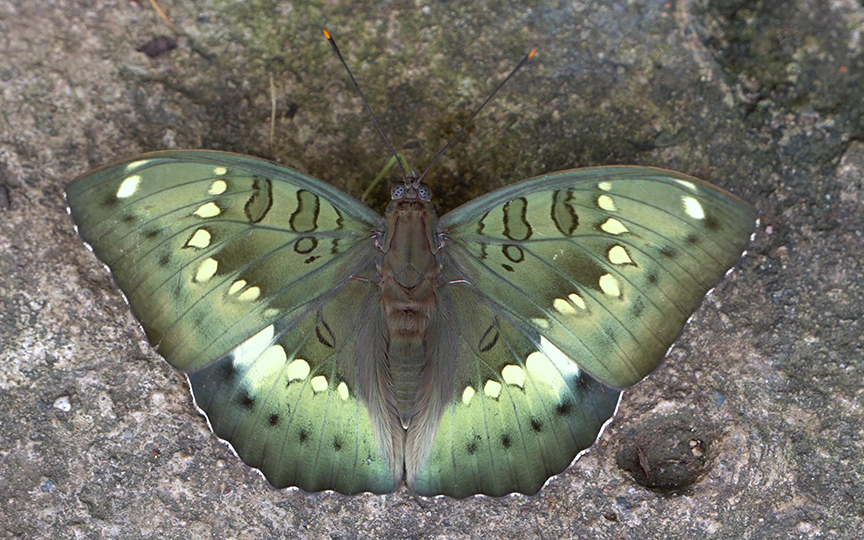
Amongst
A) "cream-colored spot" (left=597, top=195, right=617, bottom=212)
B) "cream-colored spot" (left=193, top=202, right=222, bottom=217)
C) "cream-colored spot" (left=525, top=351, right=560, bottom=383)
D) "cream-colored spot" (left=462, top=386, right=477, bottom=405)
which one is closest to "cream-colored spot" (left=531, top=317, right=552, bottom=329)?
"cream-colored spot" (left=525, top=351, right=560, bottom=383)

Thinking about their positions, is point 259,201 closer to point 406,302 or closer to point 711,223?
point 406,302

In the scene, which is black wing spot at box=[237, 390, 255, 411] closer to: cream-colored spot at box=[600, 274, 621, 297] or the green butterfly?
the green butterfly

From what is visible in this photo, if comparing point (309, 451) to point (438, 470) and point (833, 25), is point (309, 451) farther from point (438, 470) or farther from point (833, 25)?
point (833, 25)

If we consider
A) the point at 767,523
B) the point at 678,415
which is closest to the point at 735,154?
the point at 678,415

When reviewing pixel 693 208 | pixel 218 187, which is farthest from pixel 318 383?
pixel 693 208

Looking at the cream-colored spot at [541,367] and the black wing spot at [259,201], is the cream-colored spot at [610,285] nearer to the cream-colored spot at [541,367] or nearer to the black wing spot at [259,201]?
the cream-colored spot at [541,367]

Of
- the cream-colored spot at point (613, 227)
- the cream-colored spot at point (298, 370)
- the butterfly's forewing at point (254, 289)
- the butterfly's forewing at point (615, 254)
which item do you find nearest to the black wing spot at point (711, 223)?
the butterfly's forewing at point (615, 254)
